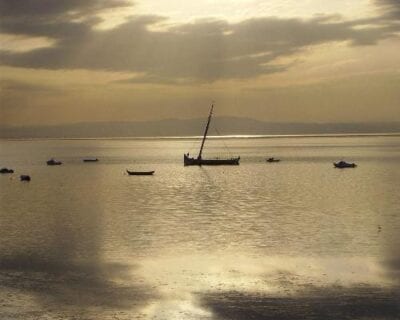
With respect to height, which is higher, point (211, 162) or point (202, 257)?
point (202, 257)

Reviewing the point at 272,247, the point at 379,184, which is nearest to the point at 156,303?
the point at 272,247

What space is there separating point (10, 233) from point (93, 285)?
21736 millimetres

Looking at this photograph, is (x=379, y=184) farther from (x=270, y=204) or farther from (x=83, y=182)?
(x=83, y=182)

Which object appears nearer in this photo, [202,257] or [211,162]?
[202,257]

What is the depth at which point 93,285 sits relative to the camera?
34656 mm

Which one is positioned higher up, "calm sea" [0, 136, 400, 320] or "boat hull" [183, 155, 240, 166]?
"calm sea" [0, 136, 400, 320]

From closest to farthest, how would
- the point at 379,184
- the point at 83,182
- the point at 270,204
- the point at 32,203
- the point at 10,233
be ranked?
the point at 10,233 < the point at 270,204 < the point at 32,203 < the point at 379,184 < the point at 83,182

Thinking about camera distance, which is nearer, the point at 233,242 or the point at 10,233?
the point at 233,242

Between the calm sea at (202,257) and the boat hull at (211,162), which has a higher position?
the calm sea at (202,257)

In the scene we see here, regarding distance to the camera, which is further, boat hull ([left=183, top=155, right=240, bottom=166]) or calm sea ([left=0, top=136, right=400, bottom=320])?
boat hull ([left=183, top=155, right=240, bottom=166])

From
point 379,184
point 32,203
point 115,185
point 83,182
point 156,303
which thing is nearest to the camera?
point 156,303

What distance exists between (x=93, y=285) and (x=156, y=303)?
212 inches

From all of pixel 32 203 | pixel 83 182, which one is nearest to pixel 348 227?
pixel 32 203

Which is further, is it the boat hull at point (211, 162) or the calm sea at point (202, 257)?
the boat hull at point (211, 162)
